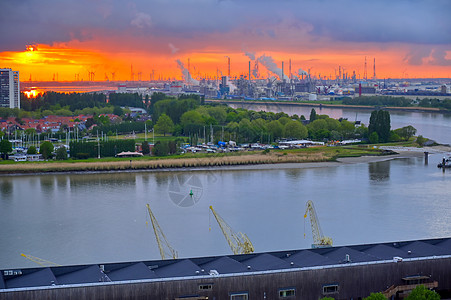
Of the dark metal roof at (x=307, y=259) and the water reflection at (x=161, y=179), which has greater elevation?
the dark metal roof at (x=307, y=259)

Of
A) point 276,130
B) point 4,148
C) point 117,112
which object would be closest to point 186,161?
point 4,148

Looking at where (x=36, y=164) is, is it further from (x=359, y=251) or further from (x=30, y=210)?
(x=359, y=251)

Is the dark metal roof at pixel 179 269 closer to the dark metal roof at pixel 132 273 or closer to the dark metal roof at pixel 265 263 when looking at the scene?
the dark metal roof at pixel 132 273

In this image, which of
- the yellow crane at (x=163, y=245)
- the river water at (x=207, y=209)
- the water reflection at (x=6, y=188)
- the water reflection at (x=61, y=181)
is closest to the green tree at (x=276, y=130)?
the river water at (x=207, y=209)

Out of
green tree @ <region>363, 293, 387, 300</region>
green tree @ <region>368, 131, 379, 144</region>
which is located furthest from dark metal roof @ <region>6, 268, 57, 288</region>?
green tree @ <region>368, 131, 379, 144</region>

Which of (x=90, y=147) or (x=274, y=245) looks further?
(x=90, y=147)

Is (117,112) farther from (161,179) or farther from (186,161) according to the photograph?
(161,179)

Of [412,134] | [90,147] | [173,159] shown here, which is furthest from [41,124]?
[412,134]
